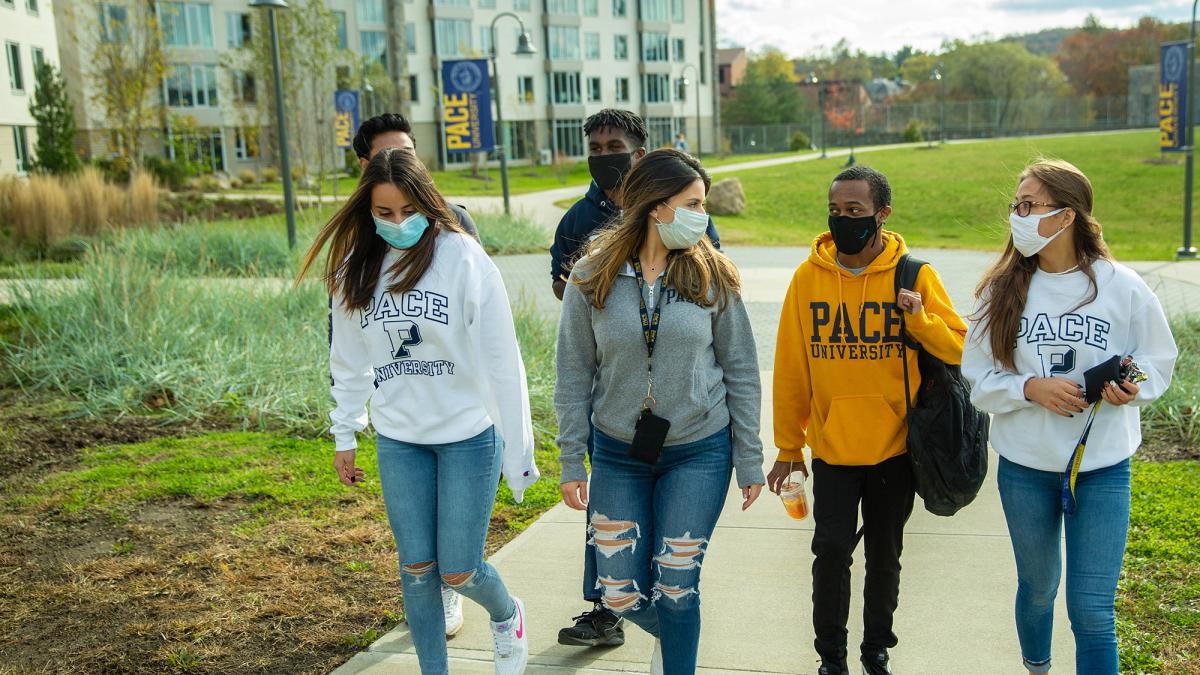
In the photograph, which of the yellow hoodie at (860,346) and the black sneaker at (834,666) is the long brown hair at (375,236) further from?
the black sneaker at (834,666)

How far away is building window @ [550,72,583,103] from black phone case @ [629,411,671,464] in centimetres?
6899

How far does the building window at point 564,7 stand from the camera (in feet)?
Result: 230

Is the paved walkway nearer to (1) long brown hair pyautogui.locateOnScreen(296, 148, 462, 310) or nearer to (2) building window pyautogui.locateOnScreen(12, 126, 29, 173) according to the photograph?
(1) long brown hair pyautogui.locateOnScreen(296, 148, 462, 310)

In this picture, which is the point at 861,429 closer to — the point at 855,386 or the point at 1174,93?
the point at 855,386

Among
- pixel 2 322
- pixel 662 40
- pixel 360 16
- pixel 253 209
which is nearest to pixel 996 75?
pixel 662 40

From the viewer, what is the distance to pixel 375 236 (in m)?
3.76

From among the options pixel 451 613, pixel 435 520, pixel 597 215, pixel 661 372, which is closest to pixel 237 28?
pixel 597 215

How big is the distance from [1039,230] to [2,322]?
1020 centimetres

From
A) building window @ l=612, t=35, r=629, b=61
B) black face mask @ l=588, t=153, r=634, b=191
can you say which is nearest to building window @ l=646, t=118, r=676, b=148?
building window @ l=612, t=35, r=629, b=61

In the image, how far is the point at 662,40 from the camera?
254ft

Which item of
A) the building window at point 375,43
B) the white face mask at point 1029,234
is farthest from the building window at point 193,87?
the white face mask at point 1029,234

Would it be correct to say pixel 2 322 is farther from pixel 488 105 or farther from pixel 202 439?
pixel 488 105

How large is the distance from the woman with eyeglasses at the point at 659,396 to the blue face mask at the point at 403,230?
1.81 feet

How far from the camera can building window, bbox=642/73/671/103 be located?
77.3 m
